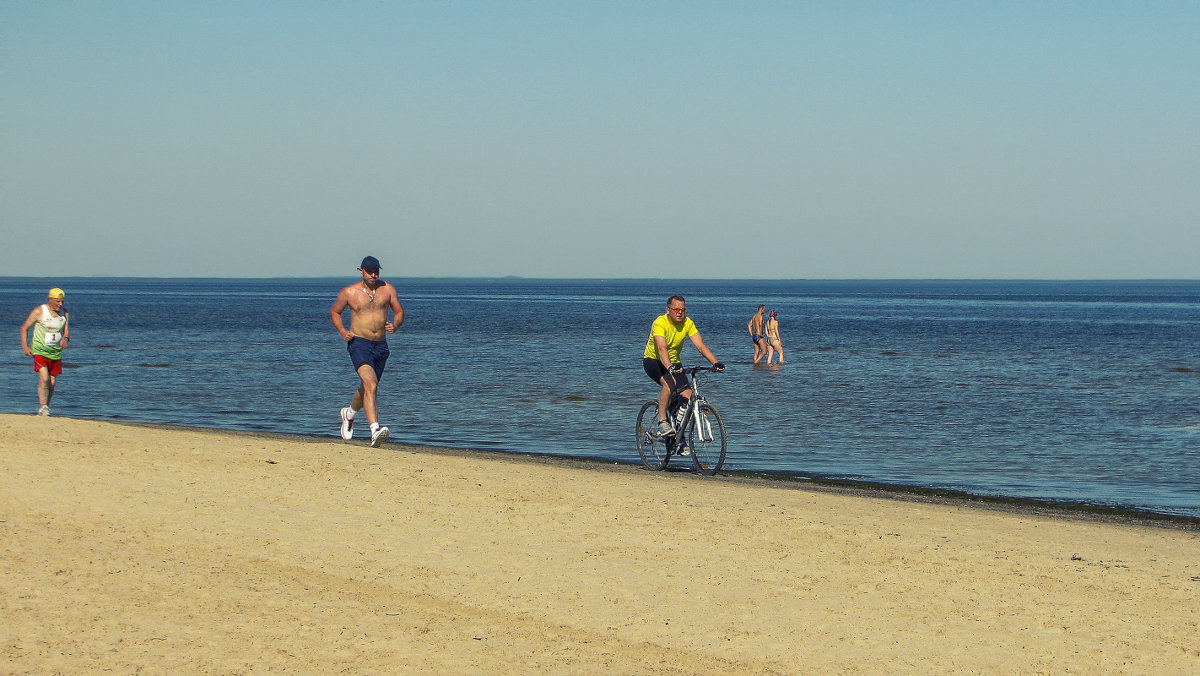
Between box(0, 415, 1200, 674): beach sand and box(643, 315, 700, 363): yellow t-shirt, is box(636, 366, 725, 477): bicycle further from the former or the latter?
box(0, 415, 1200, 674): beach sand

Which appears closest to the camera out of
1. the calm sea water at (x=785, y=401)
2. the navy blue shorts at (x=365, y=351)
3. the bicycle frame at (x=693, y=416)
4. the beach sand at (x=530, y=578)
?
the beach sand at (x=530, y=578)

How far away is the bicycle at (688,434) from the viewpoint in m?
11.6

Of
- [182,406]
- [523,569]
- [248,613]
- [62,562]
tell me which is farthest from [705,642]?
[182,406]

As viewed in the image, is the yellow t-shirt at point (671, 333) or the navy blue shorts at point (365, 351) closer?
the yellow t-shirt at point (671, 333)

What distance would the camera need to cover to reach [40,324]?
44.0 feet

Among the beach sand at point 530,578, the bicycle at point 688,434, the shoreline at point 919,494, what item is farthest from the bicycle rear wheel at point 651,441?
the beach sand at point 530,578

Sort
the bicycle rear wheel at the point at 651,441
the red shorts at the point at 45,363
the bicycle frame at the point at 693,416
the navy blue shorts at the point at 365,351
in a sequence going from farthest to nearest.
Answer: the red shorts at the point at 45,363 < the bicycle rear wheel at the point at 651,441 < the bicycle frame at the point at 693,416 < the navy blue shorts at the point at 365,351

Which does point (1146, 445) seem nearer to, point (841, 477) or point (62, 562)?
point (841, 477)

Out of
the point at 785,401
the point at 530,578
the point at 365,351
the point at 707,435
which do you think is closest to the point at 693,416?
the point at 707,435

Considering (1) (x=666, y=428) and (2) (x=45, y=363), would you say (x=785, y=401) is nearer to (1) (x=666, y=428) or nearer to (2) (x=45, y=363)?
(1) (x=666, y=428)

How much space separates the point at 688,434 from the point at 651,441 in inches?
25.3

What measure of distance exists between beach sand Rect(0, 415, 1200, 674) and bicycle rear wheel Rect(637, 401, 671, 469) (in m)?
2.32

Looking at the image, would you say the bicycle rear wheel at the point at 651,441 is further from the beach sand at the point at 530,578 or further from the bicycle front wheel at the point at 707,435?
the beach sand at the point at 530,578

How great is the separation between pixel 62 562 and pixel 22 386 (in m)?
18.4
